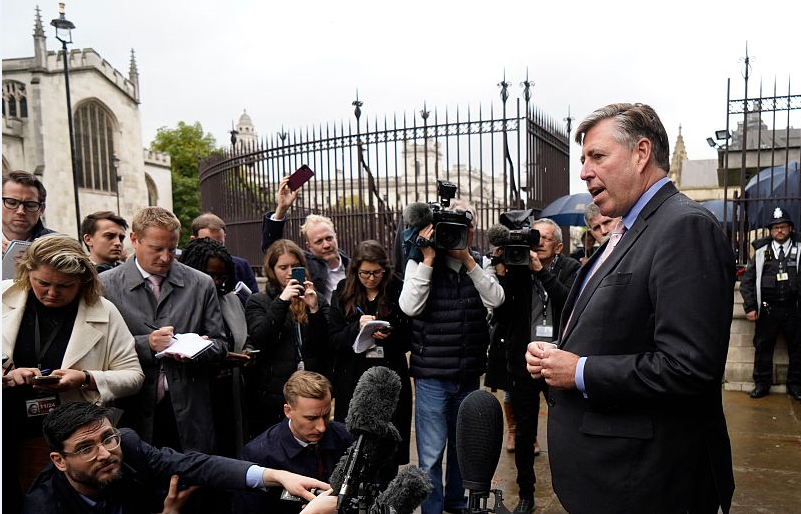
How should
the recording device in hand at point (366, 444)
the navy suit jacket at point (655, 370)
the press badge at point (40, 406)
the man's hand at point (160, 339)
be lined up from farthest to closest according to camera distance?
the man's hand at point (160, 339) < the press badge at point (40, 406) < the navy suit jacket at point (655, 370) < the recording device in hand at point (366, 444)

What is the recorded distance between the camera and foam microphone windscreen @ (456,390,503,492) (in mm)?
1553

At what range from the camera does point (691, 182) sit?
21516 millimetres

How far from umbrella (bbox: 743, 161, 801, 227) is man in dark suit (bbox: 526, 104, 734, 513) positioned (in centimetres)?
591

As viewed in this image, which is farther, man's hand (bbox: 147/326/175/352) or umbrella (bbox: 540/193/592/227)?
umbrella (bbox: 540/193/592/227)

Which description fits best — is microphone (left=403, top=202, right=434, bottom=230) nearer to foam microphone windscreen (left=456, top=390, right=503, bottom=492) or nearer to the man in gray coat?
the man in gray coat

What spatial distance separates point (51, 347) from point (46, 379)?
0.28 meters

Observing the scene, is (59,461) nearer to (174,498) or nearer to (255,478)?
(174,498)

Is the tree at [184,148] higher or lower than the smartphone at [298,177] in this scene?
higher

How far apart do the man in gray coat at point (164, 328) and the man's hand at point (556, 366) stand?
1967mm

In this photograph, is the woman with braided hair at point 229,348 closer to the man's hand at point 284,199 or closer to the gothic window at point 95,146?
the man's hand at point 284,199

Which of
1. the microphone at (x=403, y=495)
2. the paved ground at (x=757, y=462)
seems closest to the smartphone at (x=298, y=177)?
the paved ground at (x=757, y=462)

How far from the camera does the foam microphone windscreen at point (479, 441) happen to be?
155 cm

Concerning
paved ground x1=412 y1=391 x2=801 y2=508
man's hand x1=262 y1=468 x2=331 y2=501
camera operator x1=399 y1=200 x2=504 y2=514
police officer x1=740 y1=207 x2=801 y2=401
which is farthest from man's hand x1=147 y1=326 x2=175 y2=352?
police officer x1=740 y1=207 x2=801 y2=401

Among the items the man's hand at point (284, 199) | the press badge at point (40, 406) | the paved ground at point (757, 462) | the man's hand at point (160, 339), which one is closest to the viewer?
the press badge at point (40, 406)
